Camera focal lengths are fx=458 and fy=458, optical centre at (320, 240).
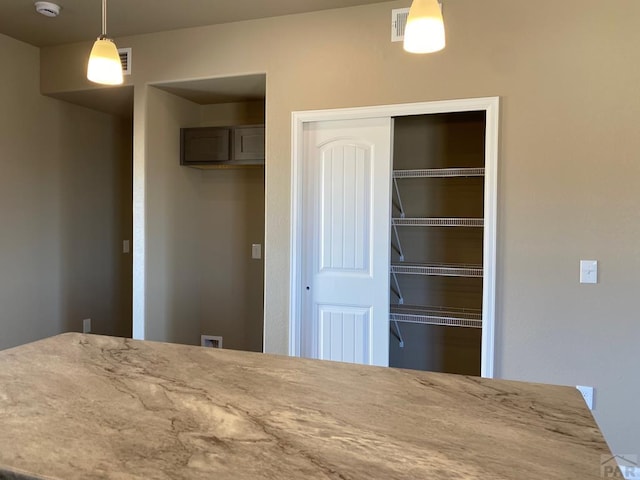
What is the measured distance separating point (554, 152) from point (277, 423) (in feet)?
7.58

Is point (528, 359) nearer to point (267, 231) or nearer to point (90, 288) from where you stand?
point (267, 231)

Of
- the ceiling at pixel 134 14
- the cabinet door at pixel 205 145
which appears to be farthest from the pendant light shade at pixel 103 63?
the cabinet door at pixel 205 145

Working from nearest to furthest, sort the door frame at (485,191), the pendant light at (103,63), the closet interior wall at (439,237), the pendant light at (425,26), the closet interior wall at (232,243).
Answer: the pendant light at (425,26) → the pendant light at (103,63) → the door frame at (485,191) → the closet interior wall at (439,237) → the closet interior wall at (232,243)

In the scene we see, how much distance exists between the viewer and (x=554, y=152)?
8.46ft

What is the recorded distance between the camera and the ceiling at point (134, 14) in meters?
2.90

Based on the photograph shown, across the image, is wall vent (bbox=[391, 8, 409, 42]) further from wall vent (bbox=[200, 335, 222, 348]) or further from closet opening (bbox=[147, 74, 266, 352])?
wall vent (bbox=[200, 335, 222, 348])

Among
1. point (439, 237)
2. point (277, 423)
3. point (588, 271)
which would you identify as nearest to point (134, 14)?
point (439, 237)

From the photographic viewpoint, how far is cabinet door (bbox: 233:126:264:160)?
12.1ft

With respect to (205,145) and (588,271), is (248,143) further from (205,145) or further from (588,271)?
(588,271)

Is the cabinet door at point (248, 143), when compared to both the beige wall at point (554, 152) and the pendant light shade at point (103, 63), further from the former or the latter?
the pendant light shade at point (103, 63)

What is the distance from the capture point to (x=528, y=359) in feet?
8.66

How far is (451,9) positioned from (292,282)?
195 centimetres

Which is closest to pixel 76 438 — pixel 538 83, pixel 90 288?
pixel 538 83

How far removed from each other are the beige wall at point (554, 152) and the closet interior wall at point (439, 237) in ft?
2.49
